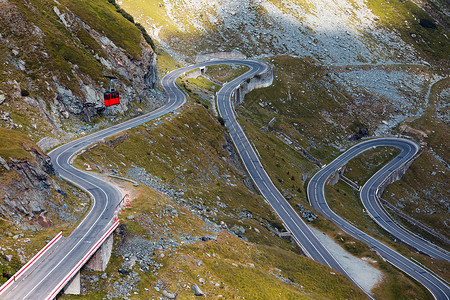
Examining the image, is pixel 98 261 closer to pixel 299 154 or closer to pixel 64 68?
pixel 64 68

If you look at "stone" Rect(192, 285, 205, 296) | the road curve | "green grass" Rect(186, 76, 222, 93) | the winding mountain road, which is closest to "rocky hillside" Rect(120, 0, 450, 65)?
"green grass" Rect(186, 76, 222, 93)

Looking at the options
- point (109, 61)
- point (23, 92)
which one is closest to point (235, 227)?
point (23, 92)

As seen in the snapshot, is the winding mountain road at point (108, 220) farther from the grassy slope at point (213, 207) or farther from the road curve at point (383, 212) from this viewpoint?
the grassy slope at point (213, 207)

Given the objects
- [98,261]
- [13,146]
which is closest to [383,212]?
[98,261]

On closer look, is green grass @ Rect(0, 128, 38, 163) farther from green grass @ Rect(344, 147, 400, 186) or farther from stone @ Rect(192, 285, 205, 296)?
green grass @ Rect(344, 147, 400, 186)

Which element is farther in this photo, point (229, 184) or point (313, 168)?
point (313, 168)

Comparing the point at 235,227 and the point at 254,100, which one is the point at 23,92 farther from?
the point at 254,100

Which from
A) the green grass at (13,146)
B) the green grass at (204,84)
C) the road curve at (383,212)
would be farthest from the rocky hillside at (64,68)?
the road curve at (383,212)
